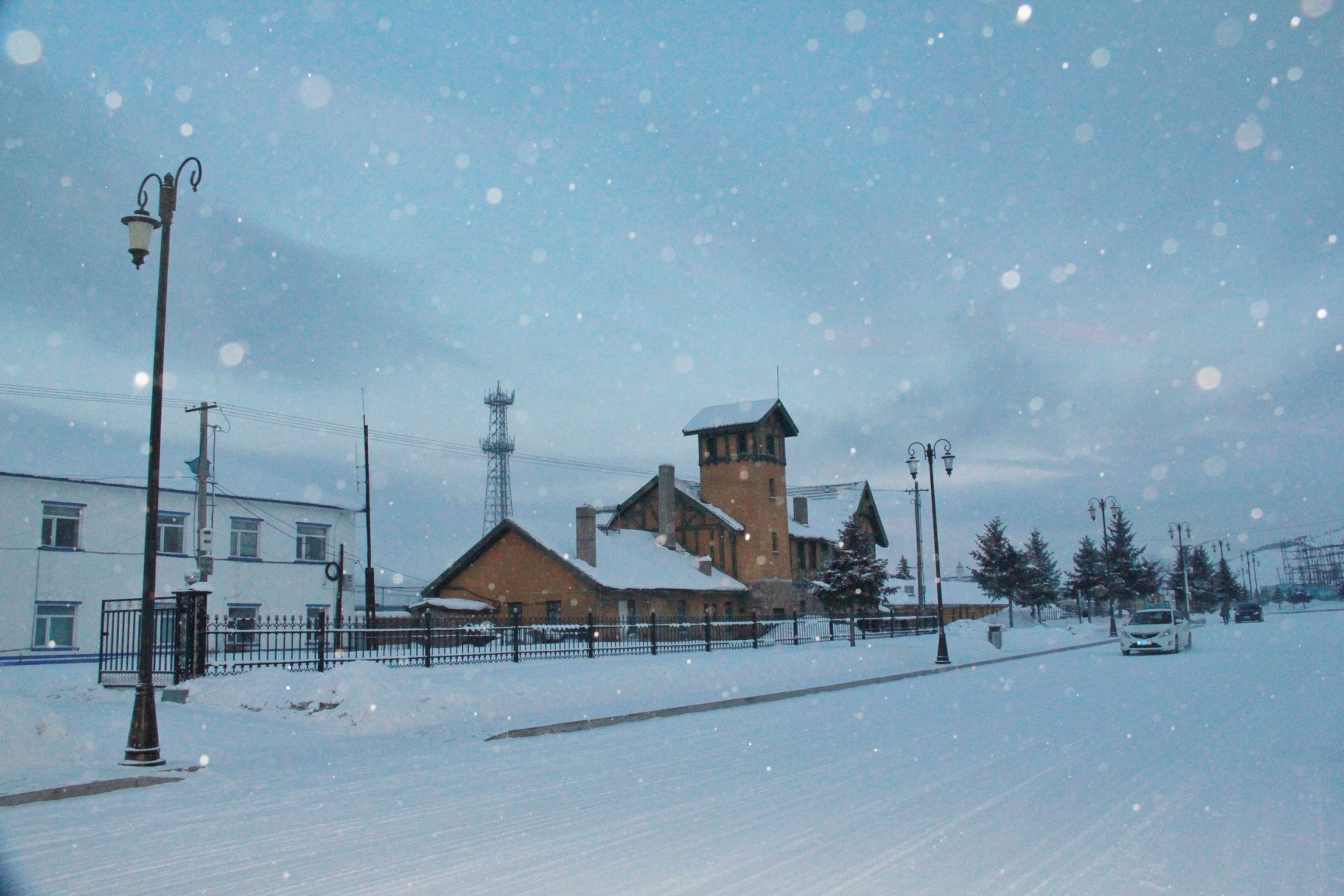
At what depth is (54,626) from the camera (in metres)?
33.5

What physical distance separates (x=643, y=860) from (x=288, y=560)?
37472mm

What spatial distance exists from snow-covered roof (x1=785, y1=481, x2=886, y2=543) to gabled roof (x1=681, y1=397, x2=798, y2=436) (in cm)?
634

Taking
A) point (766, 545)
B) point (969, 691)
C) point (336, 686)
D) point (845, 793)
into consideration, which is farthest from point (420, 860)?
point (766, 545)

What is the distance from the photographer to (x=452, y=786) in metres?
10.2

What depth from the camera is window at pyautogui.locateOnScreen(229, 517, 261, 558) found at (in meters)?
39.2

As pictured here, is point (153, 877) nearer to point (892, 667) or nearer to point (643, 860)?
point (643, 860)

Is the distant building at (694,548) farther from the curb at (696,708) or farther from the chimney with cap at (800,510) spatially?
the curb at (696,708)

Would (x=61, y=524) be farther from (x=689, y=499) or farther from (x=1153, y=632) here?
(x=1153, y=632)

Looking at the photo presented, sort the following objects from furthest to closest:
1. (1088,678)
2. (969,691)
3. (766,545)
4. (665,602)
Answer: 1. (766,545)
2. (665,602)
3. (1088,678)
4. (969,691)

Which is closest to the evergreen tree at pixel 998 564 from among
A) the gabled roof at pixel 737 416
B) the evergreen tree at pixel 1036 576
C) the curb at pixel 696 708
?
the evergreen tree at pixel 1036 576

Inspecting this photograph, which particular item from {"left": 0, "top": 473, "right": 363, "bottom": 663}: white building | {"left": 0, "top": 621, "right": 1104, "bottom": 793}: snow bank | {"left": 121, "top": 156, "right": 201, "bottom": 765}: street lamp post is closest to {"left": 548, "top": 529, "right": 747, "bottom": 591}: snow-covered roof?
{"left": 0, "top": 473, "right": 363, "bottom": 663}: white building

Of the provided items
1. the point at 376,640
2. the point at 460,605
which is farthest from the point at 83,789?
the point at 460,605

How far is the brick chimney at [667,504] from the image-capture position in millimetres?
52438

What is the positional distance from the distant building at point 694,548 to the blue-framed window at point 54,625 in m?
16.7
